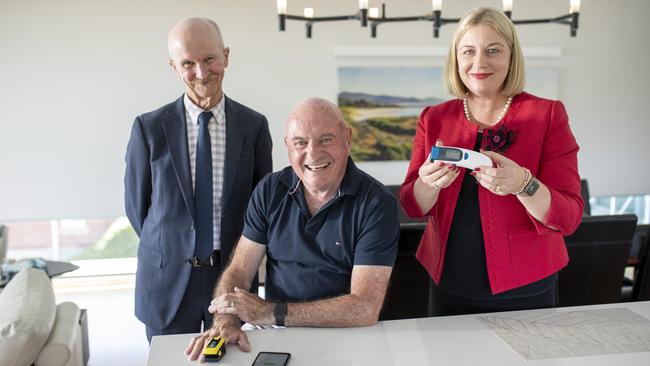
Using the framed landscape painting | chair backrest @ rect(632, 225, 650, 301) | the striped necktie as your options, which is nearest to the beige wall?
the framed landscape painting

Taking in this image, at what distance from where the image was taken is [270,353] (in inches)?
54.7

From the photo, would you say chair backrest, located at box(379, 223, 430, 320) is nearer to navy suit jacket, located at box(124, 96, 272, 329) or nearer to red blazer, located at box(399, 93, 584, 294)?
red blazer, located at box(399, 93, 584, 294)

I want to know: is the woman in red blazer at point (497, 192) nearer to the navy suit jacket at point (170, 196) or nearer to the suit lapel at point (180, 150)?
the navy suit jacket at point (170, 196)

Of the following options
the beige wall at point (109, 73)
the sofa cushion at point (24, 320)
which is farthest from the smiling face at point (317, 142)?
the beige wall at point (109, 73)

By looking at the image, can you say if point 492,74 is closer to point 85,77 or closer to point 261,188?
point 261,188

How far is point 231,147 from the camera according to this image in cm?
197

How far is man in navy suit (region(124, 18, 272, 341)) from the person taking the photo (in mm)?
1904

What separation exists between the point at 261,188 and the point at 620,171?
482 cm

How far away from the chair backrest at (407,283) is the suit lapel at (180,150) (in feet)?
2.62

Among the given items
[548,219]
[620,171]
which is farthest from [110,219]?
[620,171]

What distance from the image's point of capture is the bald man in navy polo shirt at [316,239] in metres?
1.57

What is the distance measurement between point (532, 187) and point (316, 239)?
67 centimetres

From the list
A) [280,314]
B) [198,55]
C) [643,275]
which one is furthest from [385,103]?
[280,314]

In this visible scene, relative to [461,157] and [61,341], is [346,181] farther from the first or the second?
[61,341]
